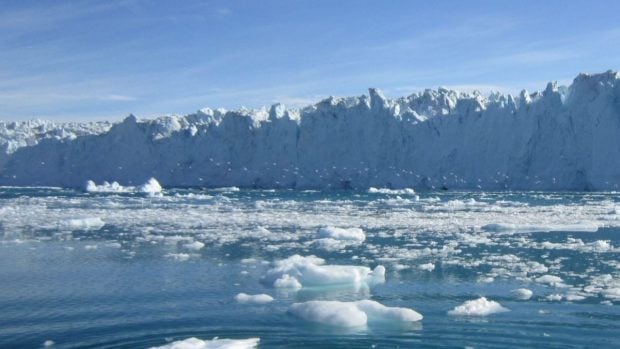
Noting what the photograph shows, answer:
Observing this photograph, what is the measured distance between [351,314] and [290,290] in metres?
2.12

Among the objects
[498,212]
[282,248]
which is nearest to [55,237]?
[282,248]

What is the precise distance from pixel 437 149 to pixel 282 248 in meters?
24.8

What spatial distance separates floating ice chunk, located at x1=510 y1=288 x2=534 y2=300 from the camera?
863 cm

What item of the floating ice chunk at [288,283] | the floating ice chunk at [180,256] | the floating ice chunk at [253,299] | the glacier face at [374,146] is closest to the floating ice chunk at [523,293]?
the floating ice chunk at [288,283]

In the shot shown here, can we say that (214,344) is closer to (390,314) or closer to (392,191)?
(390,314)

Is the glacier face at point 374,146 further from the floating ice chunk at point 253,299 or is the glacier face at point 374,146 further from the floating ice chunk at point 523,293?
the floating ice chunk at point 253,299

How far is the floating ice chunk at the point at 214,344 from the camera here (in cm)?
→ 639

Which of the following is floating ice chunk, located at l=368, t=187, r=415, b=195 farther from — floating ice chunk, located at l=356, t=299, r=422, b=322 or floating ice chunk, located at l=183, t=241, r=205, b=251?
floating ice chunk, located at l=356, t=299, r=422, b=322

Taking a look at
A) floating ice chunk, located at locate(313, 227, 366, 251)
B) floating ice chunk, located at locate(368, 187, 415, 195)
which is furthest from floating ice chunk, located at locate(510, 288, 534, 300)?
floating ice chunk, located at locate(368, 187, 415, 195)

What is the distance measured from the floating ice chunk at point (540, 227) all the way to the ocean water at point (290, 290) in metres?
0.05

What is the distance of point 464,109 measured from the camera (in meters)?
37.7

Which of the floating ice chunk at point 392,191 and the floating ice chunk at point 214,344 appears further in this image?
the floating ice chunk at point 392,191

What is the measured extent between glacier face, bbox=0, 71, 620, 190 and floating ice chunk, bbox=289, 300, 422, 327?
93.2 ft

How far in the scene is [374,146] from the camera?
38719 mm
